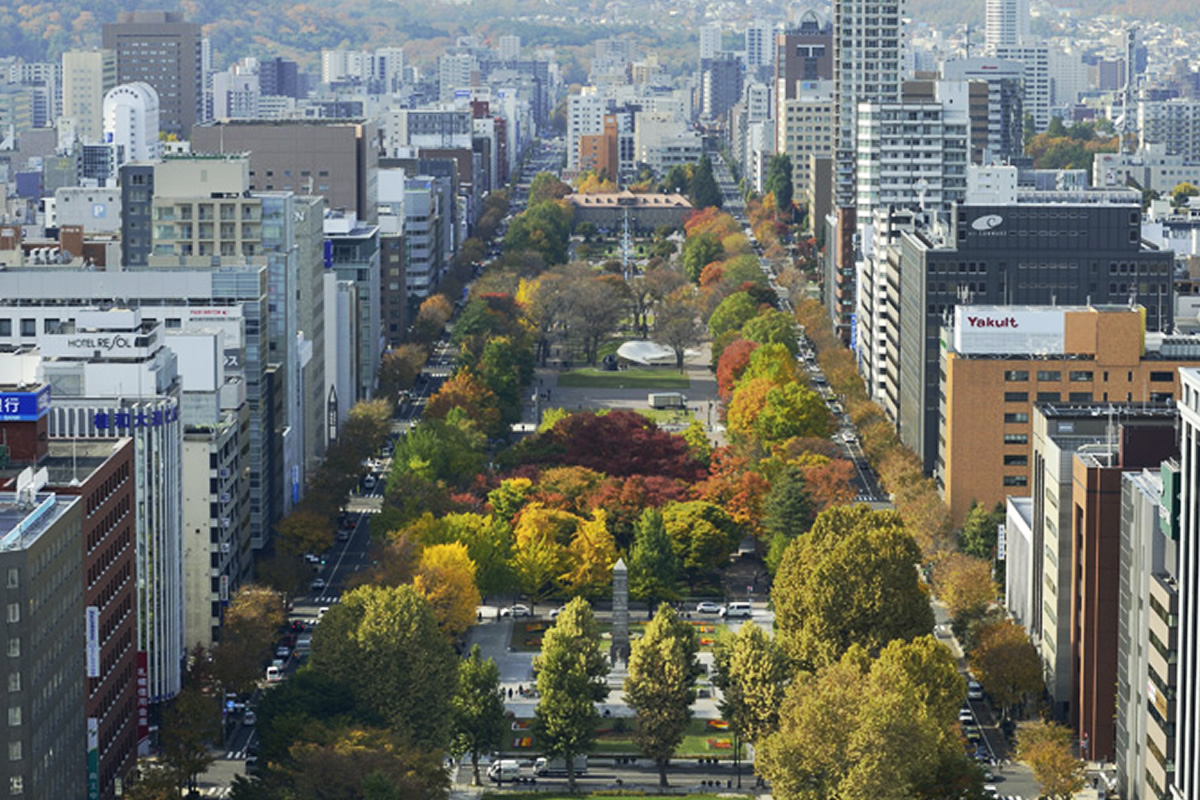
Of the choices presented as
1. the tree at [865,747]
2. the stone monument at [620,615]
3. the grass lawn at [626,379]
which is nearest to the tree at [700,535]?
the stone monument at [620,615]

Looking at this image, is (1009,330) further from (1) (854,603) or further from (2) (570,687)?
(2) (570,687)

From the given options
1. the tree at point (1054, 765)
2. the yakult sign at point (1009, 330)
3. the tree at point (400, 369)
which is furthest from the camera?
the tree at point (400, 369)

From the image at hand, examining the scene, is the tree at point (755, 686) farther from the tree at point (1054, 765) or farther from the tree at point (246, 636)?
the tree at point (246, 636)

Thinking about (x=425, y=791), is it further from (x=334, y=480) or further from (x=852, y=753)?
(x=334, y=480)

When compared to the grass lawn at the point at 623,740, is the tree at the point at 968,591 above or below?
above

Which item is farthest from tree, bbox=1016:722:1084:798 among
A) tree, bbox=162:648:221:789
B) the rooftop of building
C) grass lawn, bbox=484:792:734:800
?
the rooftop of building

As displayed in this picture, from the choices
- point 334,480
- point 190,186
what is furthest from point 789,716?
point 190,186
